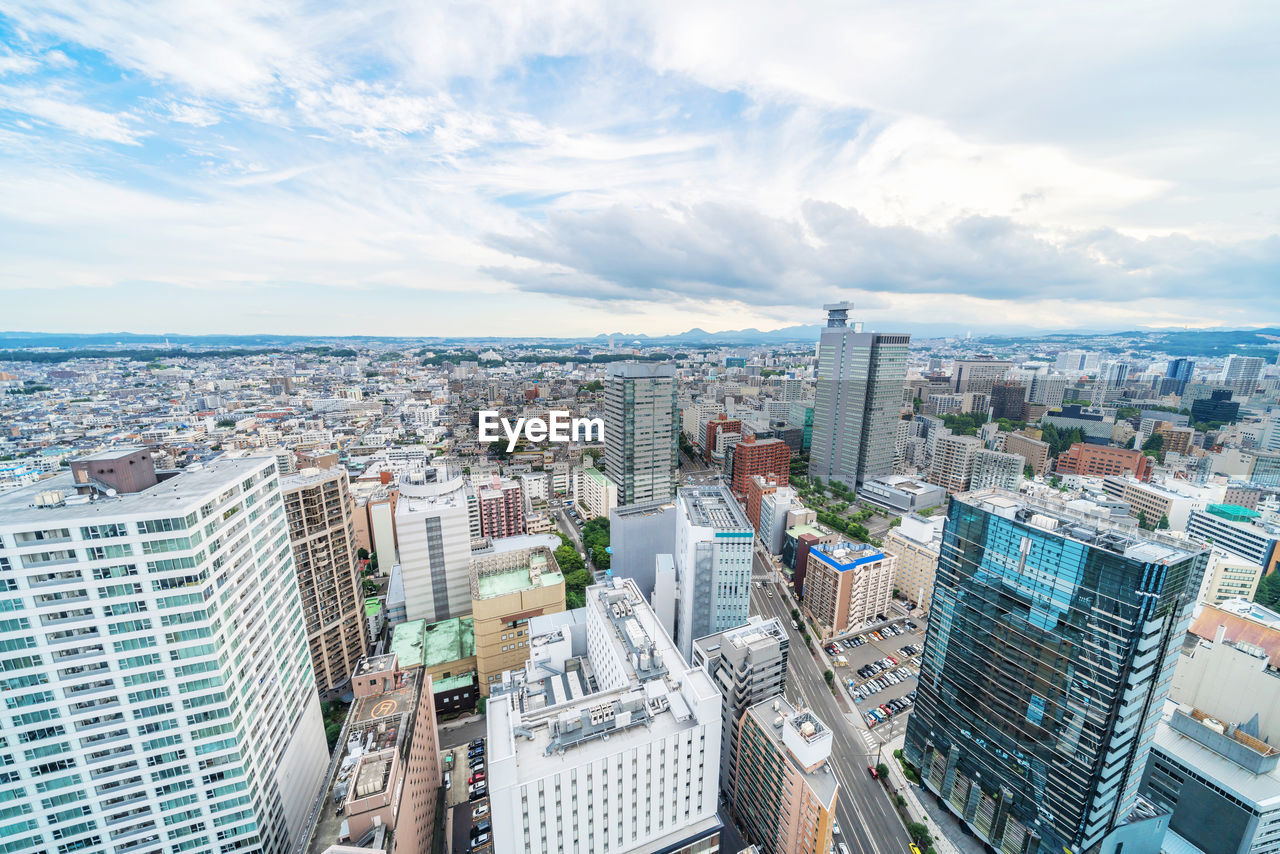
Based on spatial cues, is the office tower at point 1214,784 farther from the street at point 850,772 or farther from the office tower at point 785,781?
the office tower at point 785,781

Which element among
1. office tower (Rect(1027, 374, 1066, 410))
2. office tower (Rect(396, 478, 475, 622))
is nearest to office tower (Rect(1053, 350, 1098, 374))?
office tower (Rect(1027, 374, 1066, 410))

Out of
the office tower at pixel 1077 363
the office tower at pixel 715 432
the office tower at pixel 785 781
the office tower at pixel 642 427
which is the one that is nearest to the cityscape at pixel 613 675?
the office tower at pixel 785 781

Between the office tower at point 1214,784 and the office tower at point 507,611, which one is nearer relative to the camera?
the office tower at point 1214,784

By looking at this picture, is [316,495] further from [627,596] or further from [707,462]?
[707,462]

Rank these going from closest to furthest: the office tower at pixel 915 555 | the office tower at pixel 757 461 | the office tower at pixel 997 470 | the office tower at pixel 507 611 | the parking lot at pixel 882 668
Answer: the office tower at pixel 507 611, the parking lot at pixel 882 668, the office tower at pixel 915 555, the office tower at pixel 997 470, the office tower at pixel 757 461

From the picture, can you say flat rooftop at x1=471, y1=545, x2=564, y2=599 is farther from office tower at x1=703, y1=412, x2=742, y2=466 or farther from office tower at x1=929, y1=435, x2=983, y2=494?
office tower at x1=929, y1=435, x2=983, y2=494

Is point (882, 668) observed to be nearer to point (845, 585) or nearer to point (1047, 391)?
point (845, 585)

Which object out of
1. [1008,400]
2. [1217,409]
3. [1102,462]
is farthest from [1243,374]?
[1102,462]
